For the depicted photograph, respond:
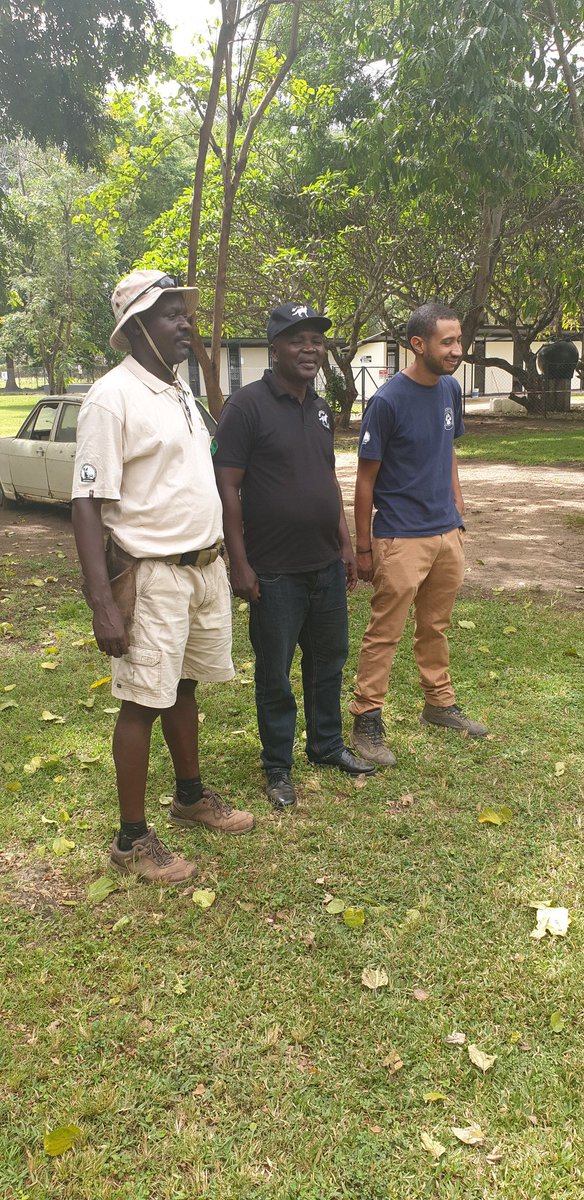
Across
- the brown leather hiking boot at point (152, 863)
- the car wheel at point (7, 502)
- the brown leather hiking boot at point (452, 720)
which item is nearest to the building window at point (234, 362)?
the car wheel at point (7, 502)

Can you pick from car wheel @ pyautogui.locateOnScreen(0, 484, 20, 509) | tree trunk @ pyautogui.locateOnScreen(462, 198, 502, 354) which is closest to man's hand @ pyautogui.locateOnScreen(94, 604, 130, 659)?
car wheel @ pyautogui.locateOnScreen(0, 484, 20, 509)

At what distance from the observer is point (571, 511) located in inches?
451

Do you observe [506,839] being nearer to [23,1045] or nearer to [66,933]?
[66,933]

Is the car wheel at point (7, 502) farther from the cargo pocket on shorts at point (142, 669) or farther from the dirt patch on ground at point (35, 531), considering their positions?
the cargo pocket on shorts at point (142, 669)

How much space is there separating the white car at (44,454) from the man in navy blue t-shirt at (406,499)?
292 inches

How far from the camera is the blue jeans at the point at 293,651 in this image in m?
3.94

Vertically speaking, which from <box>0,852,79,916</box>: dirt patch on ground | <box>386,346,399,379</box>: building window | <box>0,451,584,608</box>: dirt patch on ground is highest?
<box>386,346,399,379</box>: building window

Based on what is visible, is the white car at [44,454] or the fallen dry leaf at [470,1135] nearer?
A: the fallen dry leaf at [470,1135]

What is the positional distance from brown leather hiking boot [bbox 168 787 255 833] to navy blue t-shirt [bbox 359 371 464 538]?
1410 mm

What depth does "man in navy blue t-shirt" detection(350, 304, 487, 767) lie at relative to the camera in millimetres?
4238

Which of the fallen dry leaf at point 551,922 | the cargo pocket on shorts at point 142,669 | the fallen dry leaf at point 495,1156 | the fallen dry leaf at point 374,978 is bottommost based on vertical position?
the fallen dry leaf at point 495,1156

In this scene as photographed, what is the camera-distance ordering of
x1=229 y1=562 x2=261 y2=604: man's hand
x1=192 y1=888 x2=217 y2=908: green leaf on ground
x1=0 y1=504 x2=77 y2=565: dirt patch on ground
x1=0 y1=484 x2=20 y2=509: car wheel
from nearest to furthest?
x1=192 y1=888 x2=217 y2=908: green leaf on ground → x1=229 y1=562 x2=261 y2=604: man's hand → x1=0 y1=504 x2=77 y2=565: dirt patch on ground → x1=0 y1=484 x2=20 y2=509: car wheel

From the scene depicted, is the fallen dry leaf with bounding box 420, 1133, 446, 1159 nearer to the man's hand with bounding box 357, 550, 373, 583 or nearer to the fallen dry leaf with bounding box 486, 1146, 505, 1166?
the fallen dry leaf with bounding box 486, 1146, 505, 1166

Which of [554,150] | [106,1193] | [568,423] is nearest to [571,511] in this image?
[554,150]
